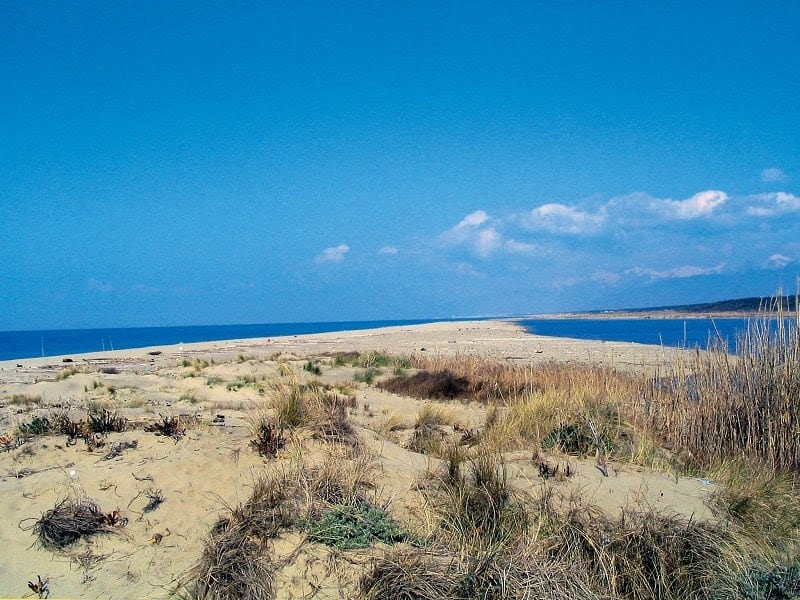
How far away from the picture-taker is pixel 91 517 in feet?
16.8

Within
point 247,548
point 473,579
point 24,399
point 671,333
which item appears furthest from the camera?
point 671,333

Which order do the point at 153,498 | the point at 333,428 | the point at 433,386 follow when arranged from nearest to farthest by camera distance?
the point at 153,498
the point at 333,428
the point at 433,386

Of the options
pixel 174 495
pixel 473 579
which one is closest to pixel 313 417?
pixel 174 495

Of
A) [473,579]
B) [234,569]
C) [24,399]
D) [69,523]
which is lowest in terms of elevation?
[473,579]

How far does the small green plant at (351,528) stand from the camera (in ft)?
16.2

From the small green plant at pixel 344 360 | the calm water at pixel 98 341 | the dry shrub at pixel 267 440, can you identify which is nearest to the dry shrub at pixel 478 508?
the dry shrub at pixel 267 440

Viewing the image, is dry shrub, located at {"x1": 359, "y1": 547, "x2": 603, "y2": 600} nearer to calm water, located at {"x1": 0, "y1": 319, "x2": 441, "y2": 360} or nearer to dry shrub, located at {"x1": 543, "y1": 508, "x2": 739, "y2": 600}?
dry shrub, located at {"x1": 543, "y1": 508, "x2": 739, "y2": 600}

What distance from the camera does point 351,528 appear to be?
5.00 meters

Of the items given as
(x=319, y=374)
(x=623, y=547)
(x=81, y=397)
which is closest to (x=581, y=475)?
(x=623, y=547)

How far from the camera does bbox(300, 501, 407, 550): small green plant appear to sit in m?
4.93

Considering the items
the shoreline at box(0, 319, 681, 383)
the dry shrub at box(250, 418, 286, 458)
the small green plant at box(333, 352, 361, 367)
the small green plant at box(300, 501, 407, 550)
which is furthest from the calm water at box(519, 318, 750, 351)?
the small green plant at box(333, 352, 361, 367)

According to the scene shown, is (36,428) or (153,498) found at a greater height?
(36,428)

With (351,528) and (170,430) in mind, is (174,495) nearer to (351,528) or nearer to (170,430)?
(170,430)

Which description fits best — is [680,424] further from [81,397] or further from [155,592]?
[81,397]
